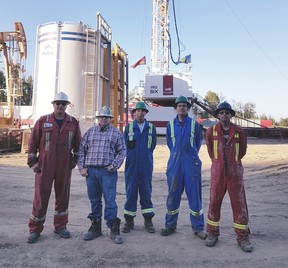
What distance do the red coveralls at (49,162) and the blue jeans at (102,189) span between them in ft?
1.17

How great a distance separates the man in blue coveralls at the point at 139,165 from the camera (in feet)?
16.1

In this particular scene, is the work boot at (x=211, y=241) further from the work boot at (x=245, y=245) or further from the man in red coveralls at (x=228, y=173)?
the work boot at (x=245, y=245)

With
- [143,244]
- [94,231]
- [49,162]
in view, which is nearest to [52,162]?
[49,162]

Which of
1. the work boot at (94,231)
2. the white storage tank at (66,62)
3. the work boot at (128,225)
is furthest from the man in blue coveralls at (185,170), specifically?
the white storage tank at (66,62)

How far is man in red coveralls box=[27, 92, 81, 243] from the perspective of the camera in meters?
4.46

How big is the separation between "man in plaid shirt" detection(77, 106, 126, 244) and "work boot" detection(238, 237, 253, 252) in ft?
5.24

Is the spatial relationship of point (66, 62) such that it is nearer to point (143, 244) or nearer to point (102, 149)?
point (102, 149)

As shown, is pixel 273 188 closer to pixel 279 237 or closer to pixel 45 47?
pixel 279 237

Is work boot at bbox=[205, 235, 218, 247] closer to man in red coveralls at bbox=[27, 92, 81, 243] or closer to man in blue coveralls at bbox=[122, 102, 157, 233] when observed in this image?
man in blue coveralls at bbox=[122, 102, 157, 233]

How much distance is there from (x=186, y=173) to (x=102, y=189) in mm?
1209

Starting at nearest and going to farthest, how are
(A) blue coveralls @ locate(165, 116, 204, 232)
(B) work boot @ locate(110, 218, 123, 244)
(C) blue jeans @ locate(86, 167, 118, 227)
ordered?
1. (B) work boot @ locate(110, 218, 123, 244)
2. (C) blue jeans @ locate(86, 167, 118, 227)
3. (A) blue coveralls @ locate(165, 116, 204, 232)

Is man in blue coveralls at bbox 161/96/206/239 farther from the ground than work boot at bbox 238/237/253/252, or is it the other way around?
man in blue coveralls at bbox 161/96/206/239

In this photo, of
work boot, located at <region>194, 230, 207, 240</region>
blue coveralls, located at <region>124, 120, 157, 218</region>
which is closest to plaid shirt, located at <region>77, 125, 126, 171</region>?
blue coveralls, located at <region>124, 120, 157, 218</region>

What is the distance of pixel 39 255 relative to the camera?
3939 millimetres
